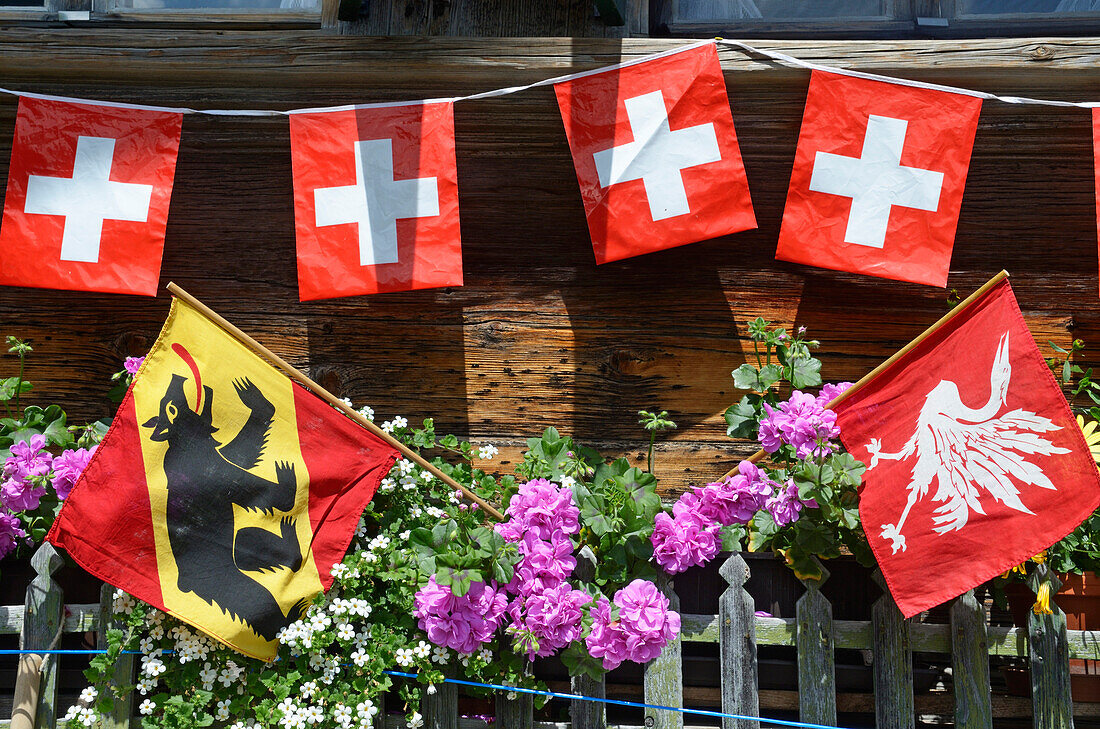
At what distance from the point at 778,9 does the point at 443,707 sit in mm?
2720

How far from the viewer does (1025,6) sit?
299 cm

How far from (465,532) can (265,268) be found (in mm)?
1310

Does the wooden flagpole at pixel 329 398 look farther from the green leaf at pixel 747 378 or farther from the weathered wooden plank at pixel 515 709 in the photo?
the green leaf at pixel 747 378

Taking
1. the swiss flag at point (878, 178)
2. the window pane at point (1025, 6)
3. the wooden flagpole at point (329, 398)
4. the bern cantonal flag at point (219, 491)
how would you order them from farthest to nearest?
the window pane at point (1025, 6), the swiss flag at point (878, 178), the wooden flagpole at point (329, 398), the bern cantonal flag at point (219, 491)

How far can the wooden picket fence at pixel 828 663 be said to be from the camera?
232 centimetres

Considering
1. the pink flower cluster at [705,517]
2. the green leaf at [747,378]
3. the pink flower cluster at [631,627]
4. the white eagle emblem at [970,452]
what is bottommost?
the pink flower cluster at [631,627]

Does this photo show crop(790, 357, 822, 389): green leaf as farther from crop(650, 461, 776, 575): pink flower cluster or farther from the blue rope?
the blue rope

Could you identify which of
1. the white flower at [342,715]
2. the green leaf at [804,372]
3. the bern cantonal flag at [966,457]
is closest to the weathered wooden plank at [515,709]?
the white flower at [342,715]

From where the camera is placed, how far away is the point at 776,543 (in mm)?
2371

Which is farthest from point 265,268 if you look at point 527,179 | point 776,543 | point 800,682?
point 800,682

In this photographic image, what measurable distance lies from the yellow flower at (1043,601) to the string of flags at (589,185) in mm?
1013

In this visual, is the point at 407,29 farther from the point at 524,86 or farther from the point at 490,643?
the point at 490,643

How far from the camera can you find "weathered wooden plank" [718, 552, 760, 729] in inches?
92.4

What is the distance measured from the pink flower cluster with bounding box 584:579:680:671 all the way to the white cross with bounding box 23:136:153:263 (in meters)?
1.96
